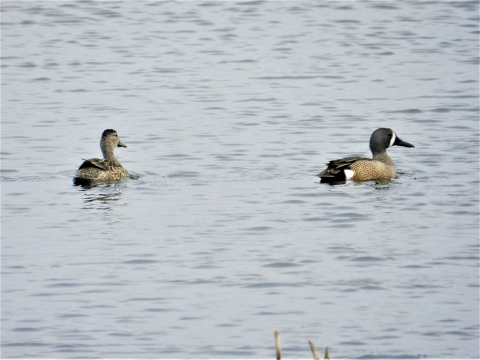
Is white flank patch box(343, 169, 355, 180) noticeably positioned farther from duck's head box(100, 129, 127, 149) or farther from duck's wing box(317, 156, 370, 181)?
duck's head box(100, 129, 127, 149)

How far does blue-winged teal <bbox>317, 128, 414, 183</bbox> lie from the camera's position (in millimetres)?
13930

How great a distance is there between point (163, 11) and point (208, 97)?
36.4 ft

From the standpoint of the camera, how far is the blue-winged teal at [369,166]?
548 inches

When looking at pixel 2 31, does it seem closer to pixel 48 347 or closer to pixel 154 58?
pixel 154 58

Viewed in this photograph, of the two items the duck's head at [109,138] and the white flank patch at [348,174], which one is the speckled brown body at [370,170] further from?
the duck's head at [109,138]

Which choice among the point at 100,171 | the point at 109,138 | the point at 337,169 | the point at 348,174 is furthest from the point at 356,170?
the point at 109,138

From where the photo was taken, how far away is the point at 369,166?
14.3m

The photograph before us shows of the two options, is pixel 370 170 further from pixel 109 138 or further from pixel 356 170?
pixel 109 138

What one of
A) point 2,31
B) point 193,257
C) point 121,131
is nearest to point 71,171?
point 121,131

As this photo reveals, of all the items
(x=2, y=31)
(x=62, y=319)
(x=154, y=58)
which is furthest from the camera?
(x=2, y=31)

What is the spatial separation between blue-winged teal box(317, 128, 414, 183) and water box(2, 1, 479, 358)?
17cm

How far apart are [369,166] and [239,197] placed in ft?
6.87

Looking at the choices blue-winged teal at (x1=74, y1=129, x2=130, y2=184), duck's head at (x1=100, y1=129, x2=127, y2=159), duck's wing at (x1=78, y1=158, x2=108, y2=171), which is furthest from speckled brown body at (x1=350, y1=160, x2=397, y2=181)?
duck's head at (x1=100, y1=129, x2=127, y2=159)

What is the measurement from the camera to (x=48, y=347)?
832 cm
